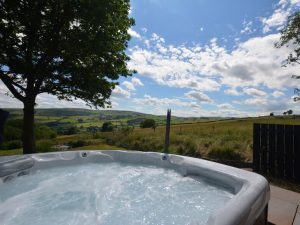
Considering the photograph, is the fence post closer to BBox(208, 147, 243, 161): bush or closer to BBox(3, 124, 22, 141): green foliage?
BBox(208, 147, 243, 161): bush

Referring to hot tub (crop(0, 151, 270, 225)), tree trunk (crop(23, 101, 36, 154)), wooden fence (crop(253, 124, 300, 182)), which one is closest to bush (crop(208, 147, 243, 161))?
wooden fence (crop(253, 124, 300, 182))

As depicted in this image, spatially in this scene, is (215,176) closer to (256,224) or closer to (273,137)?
(256,224)

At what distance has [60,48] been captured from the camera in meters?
7.68

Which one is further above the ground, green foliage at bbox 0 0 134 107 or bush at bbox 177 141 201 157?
green foliage at bbox 0 0 134 107

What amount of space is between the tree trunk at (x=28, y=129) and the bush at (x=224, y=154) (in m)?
5.78

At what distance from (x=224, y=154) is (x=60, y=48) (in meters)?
6.01

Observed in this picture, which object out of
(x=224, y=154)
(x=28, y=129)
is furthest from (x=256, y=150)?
(x=28, y=129)

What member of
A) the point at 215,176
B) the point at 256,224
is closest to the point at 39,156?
the point at 215,176

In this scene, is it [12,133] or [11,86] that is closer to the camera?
[11,86]

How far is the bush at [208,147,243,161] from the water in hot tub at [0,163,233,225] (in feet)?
10.6

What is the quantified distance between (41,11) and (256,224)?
762 centimetres

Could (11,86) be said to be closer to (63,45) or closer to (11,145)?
(63,45)

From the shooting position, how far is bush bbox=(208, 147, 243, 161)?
25.4ft

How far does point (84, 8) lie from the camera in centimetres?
720
